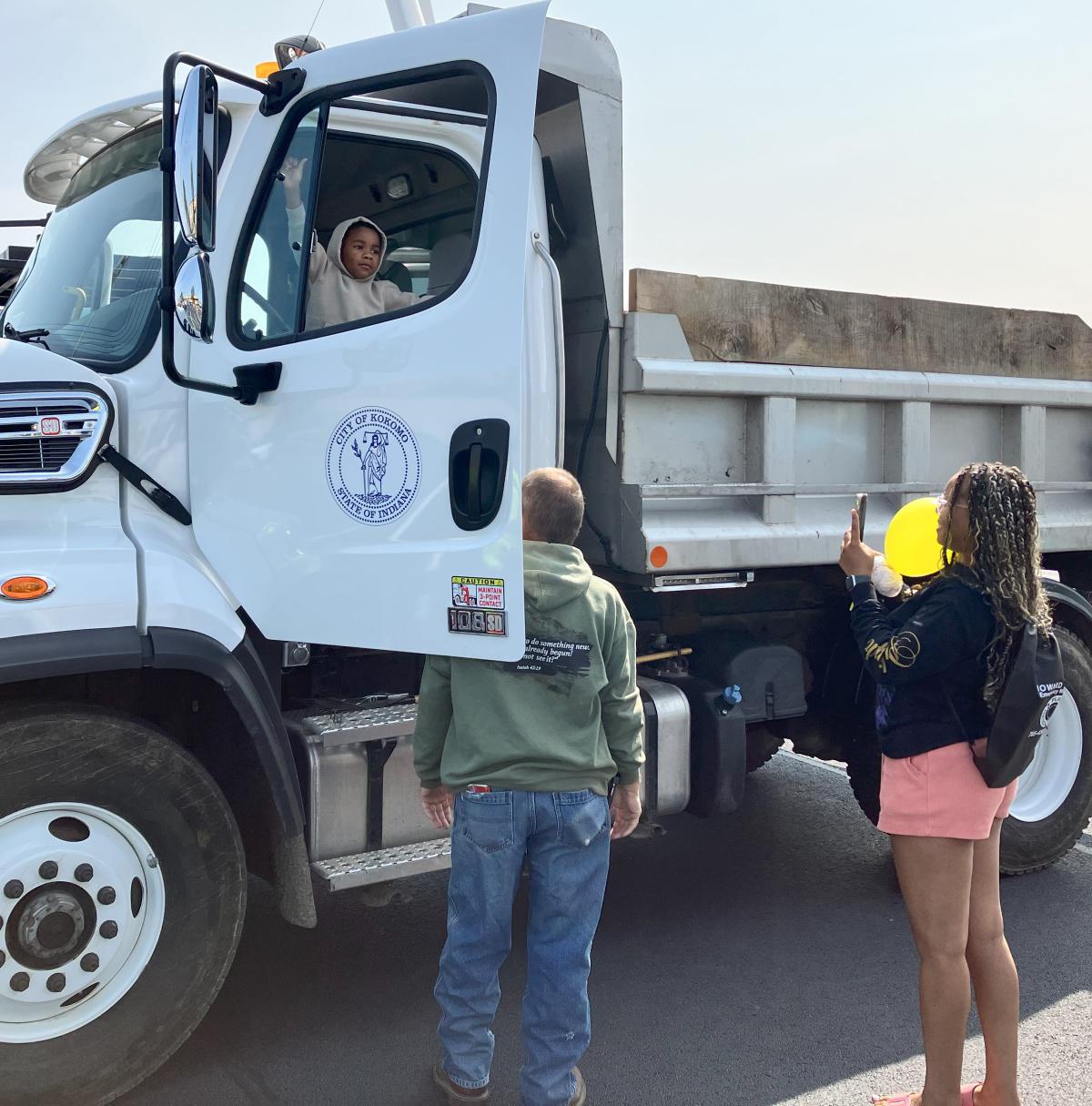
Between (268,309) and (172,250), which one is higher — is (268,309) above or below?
below

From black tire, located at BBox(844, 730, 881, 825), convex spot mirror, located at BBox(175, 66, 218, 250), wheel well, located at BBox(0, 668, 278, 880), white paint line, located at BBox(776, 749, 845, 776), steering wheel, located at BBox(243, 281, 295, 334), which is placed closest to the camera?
convex spot mirror, located at BBox(175, 66, 218, 250)

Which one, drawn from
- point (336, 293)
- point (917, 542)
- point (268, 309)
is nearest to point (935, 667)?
point (917, 542)

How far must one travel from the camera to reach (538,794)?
285cm

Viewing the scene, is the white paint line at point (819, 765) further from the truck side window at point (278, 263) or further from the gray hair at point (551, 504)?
the truck side window at point (278, 263)

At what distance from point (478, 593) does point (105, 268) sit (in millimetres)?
1497

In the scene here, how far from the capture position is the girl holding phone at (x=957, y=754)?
2.84 meters

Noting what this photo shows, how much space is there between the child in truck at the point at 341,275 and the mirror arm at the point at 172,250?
21 centimetres

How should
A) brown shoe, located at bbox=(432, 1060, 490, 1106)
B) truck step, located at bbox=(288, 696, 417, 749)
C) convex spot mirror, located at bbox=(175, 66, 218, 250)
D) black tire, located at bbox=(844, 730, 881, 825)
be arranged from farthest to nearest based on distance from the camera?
black tire, located at bbox=(844, 730, 881, 825)
truck step, located at bbox=(288, 696, 417, 749)
brown shoe, located at bbox=(432, 1060, 490, 1106)
convex spot mirror, located at bbox=(175, 66, 218, 250)

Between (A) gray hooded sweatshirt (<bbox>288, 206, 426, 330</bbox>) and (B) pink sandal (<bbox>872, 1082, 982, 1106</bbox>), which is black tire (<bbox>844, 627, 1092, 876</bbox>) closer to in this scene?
(B) pink sandal (<bbox>872, 1082, 982, 1106</bbox>)

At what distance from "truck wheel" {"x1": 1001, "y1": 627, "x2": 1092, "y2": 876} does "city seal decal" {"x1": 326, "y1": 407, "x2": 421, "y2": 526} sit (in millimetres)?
3175

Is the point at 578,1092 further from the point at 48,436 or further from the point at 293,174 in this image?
the point at 293,174

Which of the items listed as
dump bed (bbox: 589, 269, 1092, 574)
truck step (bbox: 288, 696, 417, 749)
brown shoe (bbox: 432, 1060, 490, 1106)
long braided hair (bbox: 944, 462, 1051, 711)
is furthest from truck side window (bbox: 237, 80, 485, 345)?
brown shoe (bbox: 432, 1060, 490, 1106)

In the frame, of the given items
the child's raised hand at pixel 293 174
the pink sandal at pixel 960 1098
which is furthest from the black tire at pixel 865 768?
the child's raised hand at pixel 293 174

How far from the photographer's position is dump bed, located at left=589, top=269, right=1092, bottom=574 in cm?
394
